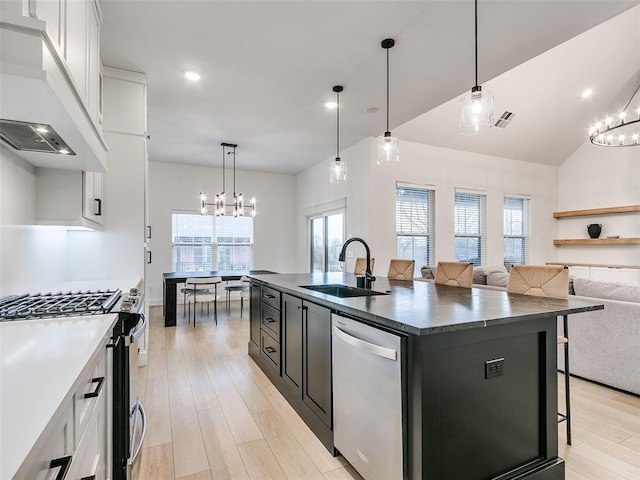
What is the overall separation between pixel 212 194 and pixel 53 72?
20.7ft

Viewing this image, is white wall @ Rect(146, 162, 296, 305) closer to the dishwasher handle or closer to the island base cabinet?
the dishwasher handle

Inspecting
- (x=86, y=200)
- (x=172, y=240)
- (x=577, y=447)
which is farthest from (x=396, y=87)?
(x=172, y=240)

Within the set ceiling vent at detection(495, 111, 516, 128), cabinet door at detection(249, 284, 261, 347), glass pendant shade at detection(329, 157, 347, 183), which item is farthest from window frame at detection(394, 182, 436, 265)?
cabinet door at detection(249, 284, 261, 347)

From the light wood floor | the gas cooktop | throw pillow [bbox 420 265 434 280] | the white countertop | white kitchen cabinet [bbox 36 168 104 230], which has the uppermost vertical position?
white kitchen cabinet [bbox 36 168 104 230]

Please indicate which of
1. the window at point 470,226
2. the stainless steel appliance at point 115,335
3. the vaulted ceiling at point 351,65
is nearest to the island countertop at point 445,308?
the stainless steel appliance at point 115,335

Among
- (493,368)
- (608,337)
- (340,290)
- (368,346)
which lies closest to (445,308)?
(493,368)

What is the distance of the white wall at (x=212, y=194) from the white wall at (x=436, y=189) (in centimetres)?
40

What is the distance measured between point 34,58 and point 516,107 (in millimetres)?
6316

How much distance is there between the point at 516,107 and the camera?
5.50 m

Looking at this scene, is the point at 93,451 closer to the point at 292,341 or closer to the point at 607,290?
the point at 292,341

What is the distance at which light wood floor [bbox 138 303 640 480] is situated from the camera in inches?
71.6

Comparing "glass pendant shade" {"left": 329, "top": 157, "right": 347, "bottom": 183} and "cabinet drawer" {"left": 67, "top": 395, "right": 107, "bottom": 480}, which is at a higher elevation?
"glass pendant shade" {"left": 329, "top": 157, "right": 347, "bottom": 183}

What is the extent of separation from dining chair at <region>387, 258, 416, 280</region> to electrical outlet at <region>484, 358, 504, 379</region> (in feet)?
6.04

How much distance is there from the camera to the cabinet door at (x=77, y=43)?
1467 millimetres
